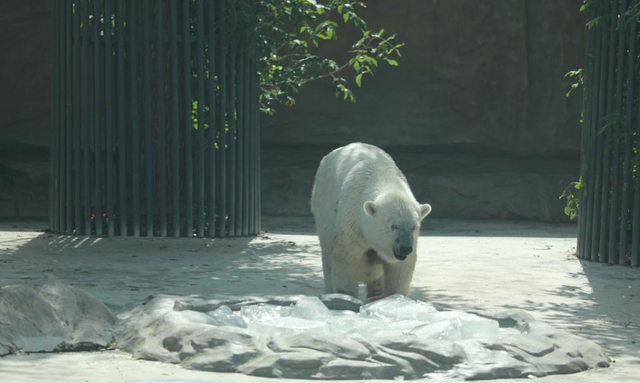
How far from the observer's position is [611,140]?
9.09m

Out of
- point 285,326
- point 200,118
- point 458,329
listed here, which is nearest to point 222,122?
point 200,118

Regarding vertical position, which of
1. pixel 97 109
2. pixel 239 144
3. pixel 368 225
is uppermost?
pixel 97 109

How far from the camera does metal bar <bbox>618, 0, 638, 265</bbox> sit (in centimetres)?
885

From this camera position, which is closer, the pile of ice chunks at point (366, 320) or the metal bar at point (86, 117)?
the pile of ice chunks at point (366, 320)

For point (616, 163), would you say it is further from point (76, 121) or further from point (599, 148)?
point (76, 121)

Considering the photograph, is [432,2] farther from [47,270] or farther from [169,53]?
[47,270]

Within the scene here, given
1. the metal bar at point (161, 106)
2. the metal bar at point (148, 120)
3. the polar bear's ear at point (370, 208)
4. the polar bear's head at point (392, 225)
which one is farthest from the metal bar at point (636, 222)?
the metal bar at point (148, 120)

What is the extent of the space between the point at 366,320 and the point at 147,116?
5.48m

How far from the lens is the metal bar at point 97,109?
33.1 ft

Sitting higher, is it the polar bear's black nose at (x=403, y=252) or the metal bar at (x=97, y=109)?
the metal bar at (x=97, y=109)

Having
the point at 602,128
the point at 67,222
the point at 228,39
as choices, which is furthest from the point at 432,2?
the point at 67,222

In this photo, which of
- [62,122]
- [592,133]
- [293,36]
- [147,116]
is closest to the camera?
[592,133]

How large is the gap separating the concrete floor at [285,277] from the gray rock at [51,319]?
0.49 ft

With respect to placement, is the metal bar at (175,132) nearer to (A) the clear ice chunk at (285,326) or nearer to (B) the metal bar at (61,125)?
(B) the metal bar at (61,125)
